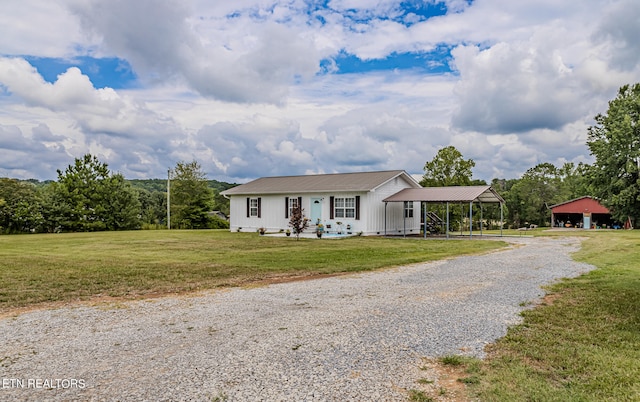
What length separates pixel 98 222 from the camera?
95.9 feet

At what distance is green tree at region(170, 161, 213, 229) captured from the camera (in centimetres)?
3344

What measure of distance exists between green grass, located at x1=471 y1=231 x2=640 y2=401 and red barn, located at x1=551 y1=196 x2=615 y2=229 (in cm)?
3744

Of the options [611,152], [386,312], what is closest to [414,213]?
[611,152]

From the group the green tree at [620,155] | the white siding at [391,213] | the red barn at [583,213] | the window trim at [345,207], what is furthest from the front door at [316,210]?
the red barn at [583,213]

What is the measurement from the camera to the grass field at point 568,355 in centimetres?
349

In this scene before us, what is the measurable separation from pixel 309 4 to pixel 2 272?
11841mm

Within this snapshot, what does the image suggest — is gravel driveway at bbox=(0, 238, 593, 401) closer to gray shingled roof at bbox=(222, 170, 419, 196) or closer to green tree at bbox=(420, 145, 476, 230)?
gray shingled roof at bbox=(222, 170, 419, 196)

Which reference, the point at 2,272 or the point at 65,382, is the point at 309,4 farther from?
the point at 65,382

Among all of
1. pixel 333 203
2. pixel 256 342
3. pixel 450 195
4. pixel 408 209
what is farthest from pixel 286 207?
pixel 256 342

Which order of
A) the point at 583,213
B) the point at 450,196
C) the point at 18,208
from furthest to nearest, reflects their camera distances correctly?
the point at 583,213
the point at 18,208
the point at 450,196

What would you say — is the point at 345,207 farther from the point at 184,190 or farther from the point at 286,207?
the point at 184,190

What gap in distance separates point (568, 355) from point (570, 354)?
0.17 feet

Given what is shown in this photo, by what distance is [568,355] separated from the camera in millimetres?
4277

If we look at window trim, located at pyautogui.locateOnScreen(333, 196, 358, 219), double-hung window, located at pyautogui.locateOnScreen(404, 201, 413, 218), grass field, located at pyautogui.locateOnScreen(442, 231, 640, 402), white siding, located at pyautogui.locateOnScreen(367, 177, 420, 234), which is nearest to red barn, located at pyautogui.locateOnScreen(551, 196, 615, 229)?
white siding, located at pyautogui.locateOnScreen(367, 177, 420, 234)
